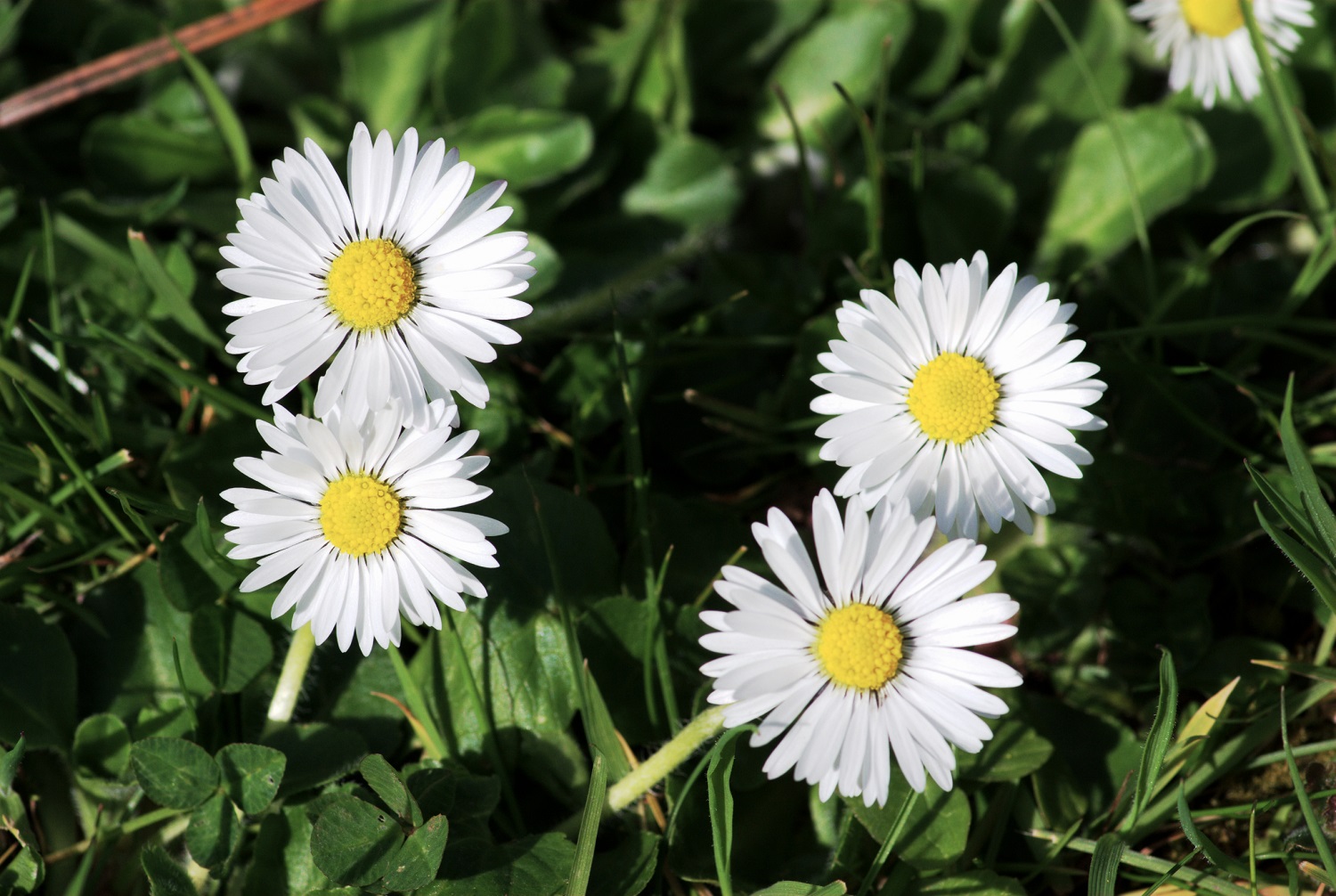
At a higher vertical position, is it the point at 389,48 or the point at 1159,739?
the point at 389,48

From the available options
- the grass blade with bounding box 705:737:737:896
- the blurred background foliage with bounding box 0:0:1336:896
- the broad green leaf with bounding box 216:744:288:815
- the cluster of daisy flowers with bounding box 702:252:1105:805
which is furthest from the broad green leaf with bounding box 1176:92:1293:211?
the broad green leaf with bounding box 216:744:288:815

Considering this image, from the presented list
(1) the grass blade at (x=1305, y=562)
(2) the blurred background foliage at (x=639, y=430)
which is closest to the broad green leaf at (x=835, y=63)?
(2) the blurred background foliage at (x=639, y=430)

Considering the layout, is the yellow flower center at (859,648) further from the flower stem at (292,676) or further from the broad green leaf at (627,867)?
the flower stem at (292,676)

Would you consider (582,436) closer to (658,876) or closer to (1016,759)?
(658,876)

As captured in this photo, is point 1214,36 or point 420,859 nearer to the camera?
point 420,859

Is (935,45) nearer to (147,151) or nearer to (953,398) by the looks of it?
(953,398)

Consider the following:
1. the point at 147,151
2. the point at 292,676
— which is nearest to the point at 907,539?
the point at 292,676
